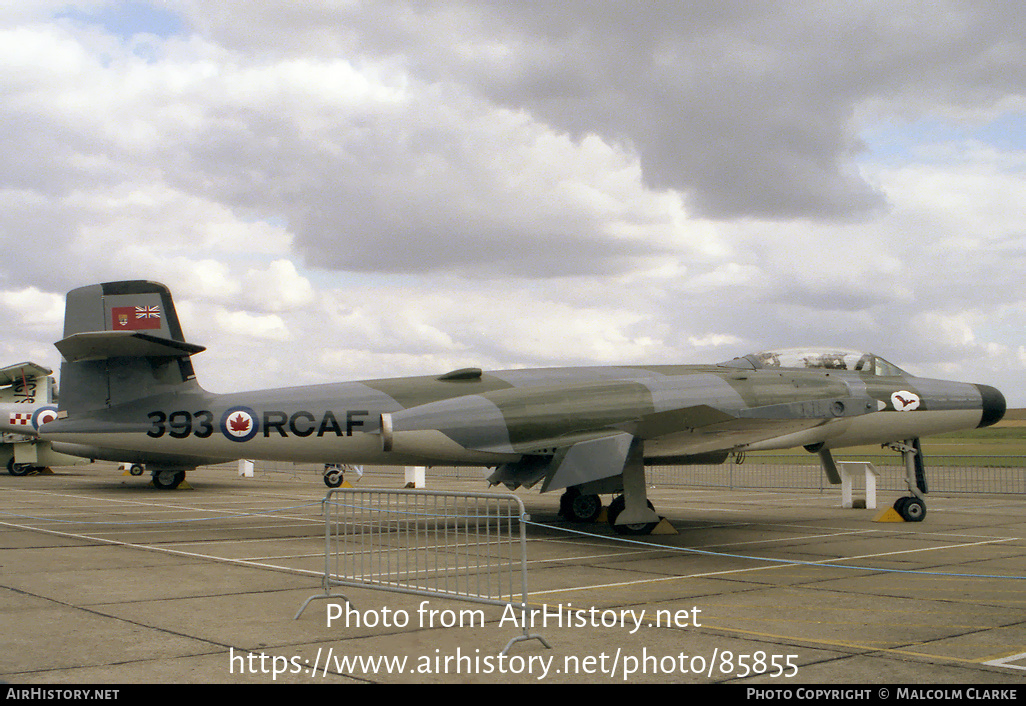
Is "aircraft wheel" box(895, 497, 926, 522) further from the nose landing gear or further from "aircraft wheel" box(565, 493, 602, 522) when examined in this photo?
"aircraft wheel" box(565, 493, 602, 522)

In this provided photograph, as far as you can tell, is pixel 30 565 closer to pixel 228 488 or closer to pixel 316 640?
pixel 316 640

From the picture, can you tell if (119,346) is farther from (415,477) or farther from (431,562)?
(415,477)

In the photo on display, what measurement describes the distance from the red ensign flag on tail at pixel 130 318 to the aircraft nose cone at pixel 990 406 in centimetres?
1620

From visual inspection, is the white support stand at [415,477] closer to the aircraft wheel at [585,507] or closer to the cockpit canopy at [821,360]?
the aircraft wheel at [585,507]

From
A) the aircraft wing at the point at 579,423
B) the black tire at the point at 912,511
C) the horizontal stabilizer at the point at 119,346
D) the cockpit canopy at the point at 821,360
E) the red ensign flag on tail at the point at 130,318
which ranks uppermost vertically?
the red ensign flag on tail at the point at 130,318

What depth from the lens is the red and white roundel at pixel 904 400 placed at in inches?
639

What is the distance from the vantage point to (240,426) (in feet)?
47.6

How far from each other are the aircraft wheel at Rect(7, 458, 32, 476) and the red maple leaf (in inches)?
1062

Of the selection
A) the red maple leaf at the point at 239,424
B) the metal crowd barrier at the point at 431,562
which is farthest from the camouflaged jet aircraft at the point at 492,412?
the metal crowd barrier at the point at 431,562

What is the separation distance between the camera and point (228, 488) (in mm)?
28844

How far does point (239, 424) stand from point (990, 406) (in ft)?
47.4

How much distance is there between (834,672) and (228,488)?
26109mm
